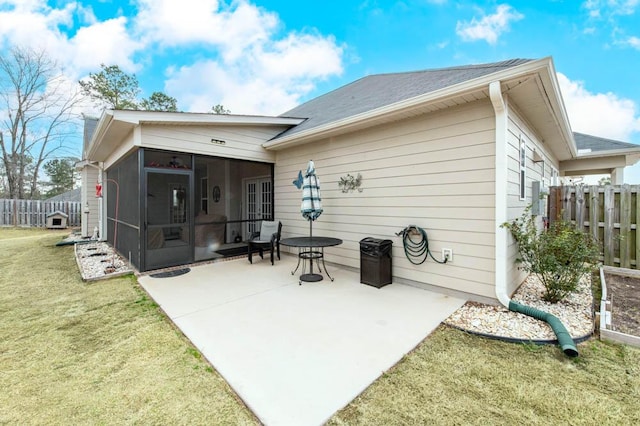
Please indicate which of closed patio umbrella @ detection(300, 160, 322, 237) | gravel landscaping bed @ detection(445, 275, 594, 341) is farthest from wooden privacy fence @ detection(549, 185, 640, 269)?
closed patio umbrella @ detection(300, 160, 322, 237)

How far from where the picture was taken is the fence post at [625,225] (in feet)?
16.1

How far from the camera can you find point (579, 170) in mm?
9055

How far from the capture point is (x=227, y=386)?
2.01 meters

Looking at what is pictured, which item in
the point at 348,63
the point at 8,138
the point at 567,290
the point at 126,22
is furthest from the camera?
the point at 8,138

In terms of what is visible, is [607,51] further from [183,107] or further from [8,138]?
[8,138]

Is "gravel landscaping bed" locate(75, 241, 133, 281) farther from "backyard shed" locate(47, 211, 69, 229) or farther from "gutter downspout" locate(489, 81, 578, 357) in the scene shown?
"backyard shed" locate(47, 211, 69, 229)

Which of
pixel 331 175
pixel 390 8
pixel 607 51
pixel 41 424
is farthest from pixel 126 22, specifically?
pixel 607 51

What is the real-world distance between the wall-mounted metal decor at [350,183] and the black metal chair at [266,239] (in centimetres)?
175

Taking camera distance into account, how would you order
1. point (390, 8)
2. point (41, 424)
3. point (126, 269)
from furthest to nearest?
point (390, 8) → point (126, 269) → point (41, 424)

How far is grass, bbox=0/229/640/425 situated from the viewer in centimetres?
173

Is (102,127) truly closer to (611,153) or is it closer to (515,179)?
(515,179)

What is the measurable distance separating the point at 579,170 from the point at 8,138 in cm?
2858

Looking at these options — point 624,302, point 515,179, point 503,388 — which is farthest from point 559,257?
point 503,388

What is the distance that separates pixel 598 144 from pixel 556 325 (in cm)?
850
